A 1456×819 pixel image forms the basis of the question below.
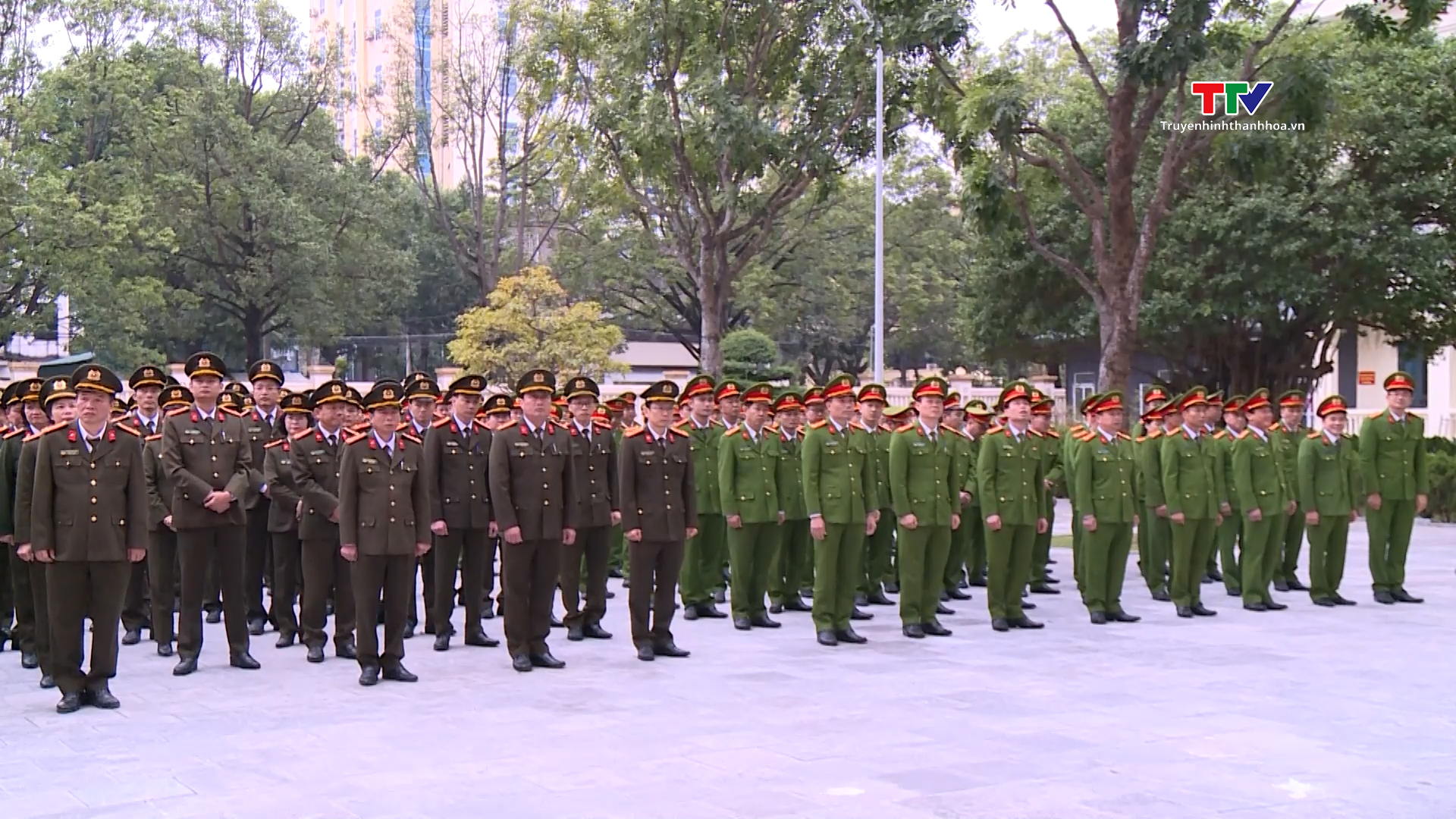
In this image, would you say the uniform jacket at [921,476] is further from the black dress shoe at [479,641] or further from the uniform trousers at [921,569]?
the black dress shoe at [479,641]

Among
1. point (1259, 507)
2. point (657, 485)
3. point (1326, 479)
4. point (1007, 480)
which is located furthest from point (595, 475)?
point (1326, 479)

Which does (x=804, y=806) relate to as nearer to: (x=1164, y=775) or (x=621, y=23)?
(x=1164, y=775)

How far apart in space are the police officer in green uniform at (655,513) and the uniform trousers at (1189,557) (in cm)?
413

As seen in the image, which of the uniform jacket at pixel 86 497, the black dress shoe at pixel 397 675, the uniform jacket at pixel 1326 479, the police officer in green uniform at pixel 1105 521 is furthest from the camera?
the uniform jacket at pixel 1326 479

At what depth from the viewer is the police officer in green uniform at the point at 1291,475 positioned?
12.6m

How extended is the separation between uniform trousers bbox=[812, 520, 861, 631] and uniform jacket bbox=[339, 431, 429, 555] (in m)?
2.81

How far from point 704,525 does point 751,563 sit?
127cm

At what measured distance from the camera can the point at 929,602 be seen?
10.4 m

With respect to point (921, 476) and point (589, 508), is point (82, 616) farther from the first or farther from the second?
Result: point (921, 476)

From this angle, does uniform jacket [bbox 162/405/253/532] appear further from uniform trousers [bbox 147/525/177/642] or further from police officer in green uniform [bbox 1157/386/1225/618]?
police officer in green uniform [bbox 1157/386/1225/618]

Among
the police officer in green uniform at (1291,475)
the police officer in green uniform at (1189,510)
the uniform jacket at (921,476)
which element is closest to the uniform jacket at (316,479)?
the uniform jacket at (921,476)

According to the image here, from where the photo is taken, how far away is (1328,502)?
11.9 meters

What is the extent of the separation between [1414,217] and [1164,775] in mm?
21292

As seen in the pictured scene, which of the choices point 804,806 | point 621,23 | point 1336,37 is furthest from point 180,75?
point 804,806
